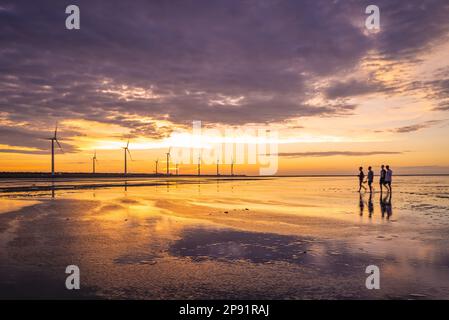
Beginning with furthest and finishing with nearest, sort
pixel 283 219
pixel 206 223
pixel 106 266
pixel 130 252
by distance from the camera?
pixel 283 219 → pixel 206 223 → pixel 130 252 → pixel 106 266

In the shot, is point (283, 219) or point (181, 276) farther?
point (283, 219)

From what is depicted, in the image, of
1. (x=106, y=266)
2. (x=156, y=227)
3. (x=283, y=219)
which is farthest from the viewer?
A: (x=283, y=219)

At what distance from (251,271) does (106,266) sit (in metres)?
3.57

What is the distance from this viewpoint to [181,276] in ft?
25.1

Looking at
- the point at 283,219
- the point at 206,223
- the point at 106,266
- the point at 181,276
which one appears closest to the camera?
the point at 181,276

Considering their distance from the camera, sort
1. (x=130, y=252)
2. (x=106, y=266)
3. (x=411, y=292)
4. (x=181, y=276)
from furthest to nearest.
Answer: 1. (x=130, y=252)
2. (x=106, y=266)
3. (x=181, y=276)
4. (x=411, y=292)

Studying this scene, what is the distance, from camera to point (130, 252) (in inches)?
390
